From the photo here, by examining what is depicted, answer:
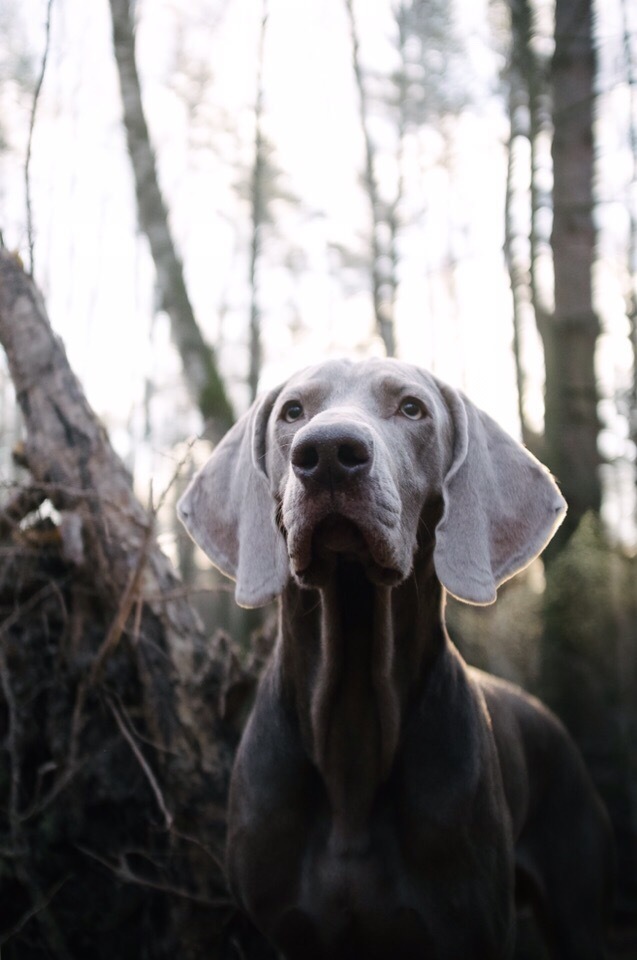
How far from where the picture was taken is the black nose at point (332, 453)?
87.2 inches

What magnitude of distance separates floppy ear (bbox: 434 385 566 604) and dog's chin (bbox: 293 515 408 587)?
7.1 inches

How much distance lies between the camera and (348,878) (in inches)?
98.7

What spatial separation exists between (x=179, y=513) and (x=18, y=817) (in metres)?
1.35

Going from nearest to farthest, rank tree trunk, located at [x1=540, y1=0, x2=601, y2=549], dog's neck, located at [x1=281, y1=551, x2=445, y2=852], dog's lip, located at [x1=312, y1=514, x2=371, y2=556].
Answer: dog's lip, located at [x1=312, y1=514, x2=371, y2=556] → dog's neck, located at [x1=281, y1=551, x2=445, y2=852] → tree trunk, located at [x1=540, y1=0, x2=601, y2=549]

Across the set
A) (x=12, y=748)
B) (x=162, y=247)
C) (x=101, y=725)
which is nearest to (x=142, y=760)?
(x=101, y=725)

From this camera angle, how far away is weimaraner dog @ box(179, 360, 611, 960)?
8.09ft

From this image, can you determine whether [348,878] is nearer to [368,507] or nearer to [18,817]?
[368,507]

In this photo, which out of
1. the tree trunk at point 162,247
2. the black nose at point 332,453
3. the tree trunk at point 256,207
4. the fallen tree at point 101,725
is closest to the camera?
the black nose at point 332,453

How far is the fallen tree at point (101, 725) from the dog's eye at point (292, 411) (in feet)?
2.71

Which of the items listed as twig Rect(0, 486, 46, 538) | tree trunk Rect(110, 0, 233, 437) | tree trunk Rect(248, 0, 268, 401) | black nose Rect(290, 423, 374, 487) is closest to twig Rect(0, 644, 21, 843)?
twig Rect(0, 486, 46, 538)

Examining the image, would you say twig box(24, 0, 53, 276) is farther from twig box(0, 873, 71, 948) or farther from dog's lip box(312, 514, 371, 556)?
twig box(0, 873, 71, 948)

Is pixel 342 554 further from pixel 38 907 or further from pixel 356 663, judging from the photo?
pixel 38 907

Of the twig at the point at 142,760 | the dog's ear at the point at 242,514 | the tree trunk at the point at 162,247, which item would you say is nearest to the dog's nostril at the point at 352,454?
the dog's ear at the point at 242,514

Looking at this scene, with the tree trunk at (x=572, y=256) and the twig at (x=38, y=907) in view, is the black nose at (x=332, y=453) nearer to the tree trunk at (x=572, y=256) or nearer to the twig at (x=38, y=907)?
the twig at (x=38, y=907)
